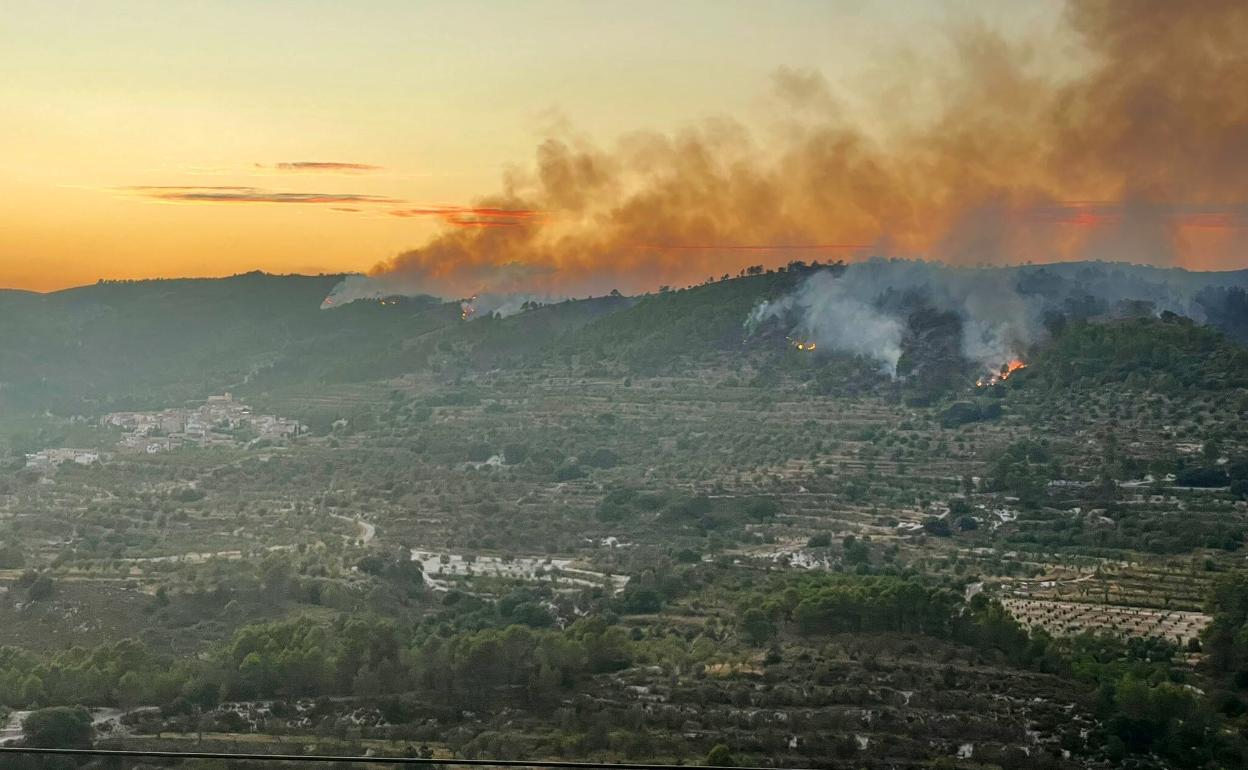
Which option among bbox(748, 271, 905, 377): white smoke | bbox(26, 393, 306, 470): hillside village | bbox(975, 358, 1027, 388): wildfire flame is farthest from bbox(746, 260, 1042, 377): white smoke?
bbox(26, 393, 306, 470): hillside village

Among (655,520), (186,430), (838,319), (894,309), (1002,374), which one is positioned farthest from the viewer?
(186,430)

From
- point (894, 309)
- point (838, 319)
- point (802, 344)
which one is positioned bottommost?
point (802, 344)

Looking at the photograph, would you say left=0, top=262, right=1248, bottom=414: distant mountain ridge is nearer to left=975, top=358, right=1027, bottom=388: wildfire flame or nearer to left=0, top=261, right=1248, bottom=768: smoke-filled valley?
left=0, top=261, right=1248, bottom=768: smoke-filled valley

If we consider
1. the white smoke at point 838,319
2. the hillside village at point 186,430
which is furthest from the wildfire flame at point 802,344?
the hillside village at point 186,430

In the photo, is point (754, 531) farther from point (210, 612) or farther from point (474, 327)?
point (474, 327)

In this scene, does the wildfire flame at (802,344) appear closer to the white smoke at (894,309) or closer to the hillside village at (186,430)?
the white smoke at (894,309)

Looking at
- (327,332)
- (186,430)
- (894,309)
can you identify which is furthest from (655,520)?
(327,332)

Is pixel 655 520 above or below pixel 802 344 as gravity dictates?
below

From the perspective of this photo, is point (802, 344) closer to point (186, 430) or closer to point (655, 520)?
point (655, 520)

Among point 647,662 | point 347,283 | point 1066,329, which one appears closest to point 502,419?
point 1066,329
